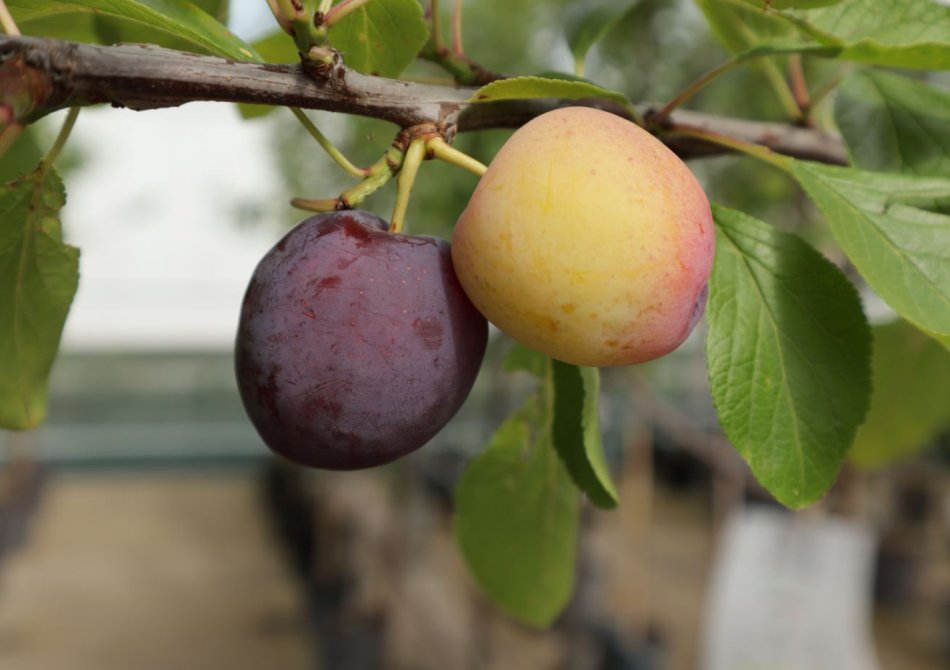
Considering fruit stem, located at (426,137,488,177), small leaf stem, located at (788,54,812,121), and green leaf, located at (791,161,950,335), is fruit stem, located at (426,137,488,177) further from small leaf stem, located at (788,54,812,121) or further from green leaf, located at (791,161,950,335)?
small leaf stem, located at (788,54,812,121)

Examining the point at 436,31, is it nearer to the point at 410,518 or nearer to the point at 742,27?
the point at 742,27

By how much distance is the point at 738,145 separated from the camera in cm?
43

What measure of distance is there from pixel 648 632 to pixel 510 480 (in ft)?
8.29

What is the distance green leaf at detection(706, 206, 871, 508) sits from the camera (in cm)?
40

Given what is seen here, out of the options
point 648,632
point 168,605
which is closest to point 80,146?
point 168,605

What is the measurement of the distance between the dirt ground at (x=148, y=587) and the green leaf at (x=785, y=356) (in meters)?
4.05

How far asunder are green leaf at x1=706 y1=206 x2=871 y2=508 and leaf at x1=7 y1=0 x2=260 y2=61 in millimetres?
244

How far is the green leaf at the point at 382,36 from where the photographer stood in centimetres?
45

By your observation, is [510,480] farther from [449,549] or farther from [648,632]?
[449,549]

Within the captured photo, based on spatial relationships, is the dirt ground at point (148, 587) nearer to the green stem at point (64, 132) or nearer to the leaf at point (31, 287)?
the leaf at point (31, 287)

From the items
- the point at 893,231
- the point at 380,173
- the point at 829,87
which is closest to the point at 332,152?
the point at 380,173

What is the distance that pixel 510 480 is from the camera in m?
0.57

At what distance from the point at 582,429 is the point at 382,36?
23 cm

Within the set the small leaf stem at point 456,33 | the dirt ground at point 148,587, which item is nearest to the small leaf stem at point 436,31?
the small leaf stem at point 456,33
